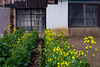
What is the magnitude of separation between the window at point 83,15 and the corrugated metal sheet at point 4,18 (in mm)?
3579

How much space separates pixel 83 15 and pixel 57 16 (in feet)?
5.05

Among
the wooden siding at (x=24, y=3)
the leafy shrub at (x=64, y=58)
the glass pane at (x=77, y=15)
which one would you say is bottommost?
the leafy shrub at (x=64, y=58)

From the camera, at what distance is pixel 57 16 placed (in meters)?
10.5

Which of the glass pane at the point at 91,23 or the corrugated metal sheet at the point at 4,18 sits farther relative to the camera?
the glass pane at the point at 91,23

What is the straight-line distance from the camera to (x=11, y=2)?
414 inches

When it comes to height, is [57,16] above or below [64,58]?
above

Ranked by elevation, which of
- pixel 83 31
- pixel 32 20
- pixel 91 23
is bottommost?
pixel 83 31

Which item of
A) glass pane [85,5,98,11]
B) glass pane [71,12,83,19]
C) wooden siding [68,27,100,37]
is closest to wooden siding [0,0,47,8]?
glass pane [71,12,83,19]

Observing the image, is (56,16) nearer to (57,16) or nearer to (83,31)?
(57,16)

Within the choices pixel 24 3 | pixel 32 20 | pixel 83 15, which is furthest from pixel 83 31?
pixel 24 3

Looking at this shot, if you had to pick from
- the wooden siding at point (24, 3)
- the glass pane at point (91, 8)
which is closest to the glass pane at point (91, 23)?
the glass pane at point (91, 8)

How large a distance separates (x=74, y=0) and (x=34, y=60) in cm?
654

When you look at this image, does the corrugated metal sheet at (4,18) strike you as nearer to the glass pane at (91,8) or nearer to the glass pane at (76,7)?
the glass pane at (76,7)

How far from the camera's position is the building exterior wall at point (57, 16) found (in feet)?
34.4
